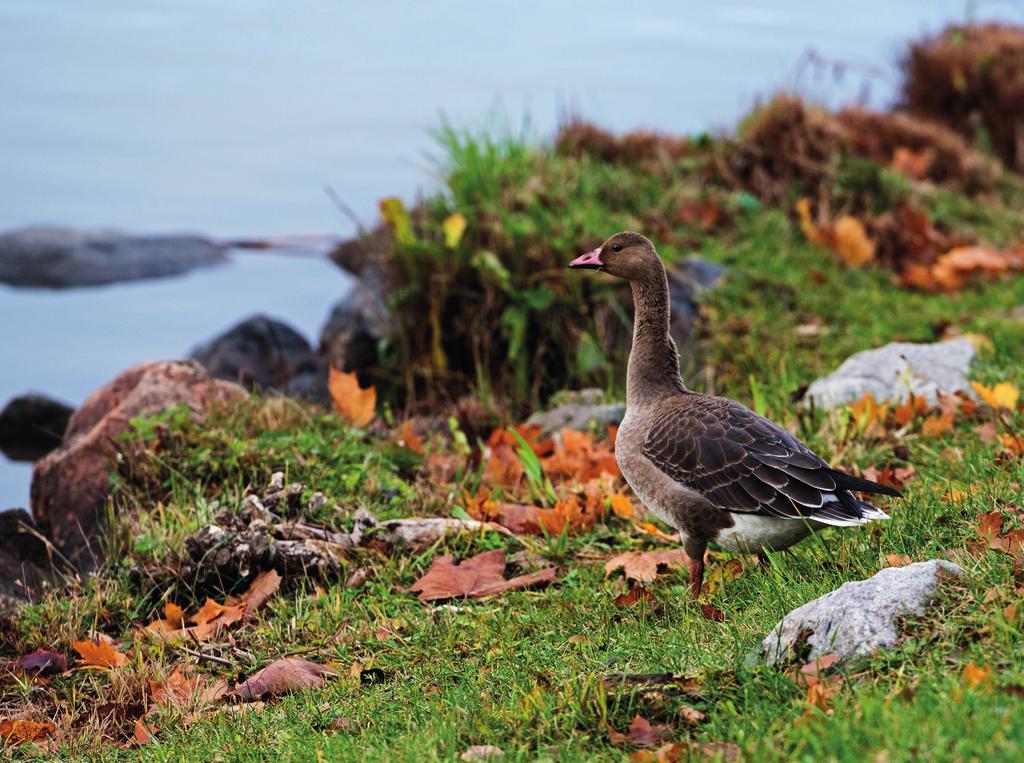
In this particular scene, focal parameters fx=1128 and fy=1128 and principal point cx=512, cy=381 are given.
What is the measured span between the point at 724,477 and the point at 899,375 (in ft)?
9.99

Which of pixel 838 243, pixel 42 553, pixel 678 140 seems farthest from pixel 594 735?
pixel 678 140

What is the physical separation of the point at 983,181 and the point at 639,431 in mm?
11232

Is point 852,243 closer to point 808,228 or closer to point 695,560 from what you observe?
point 808,228

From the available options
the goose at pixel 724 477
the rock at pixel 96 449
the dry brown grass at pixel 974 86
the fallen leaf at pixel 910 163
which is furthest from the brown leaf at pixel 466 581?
the dry brown grass at pixel 974 86

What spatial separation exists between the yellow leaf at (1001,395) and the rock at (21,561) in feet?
17.6

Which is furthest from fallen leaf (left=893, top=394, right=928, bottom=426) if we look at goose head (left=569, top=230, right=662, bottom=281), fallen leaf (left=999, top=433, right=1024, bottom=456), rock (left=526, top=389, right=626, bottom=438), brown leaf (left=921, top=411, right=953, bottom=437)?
goose head (left=569, top=230, right=662, bottom=281)

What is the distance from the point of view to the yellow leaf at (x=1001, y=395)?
6.44 metres

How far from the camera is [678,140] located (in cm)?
1395

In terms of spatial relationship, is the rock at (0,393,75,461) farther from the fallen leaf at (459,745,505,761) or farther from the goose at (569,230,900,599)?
the fallen leaf at (459,745,505,761)

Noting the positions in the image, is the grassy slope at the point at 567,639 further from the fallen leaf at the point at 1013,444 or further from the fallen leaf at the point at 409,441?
the fallen leaf at the point at 409,441

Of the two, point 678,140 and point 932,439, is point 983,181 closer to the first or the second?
point 678,140

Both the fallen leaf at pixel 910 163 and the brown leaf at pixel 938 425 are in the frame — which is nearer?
the brown leaf at pixel 938 425

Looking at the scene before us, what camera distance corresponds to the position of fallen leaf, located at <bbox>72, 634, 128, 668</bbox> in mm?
5223

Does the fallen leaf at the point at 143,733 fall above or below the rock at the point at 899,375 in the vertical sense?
below
